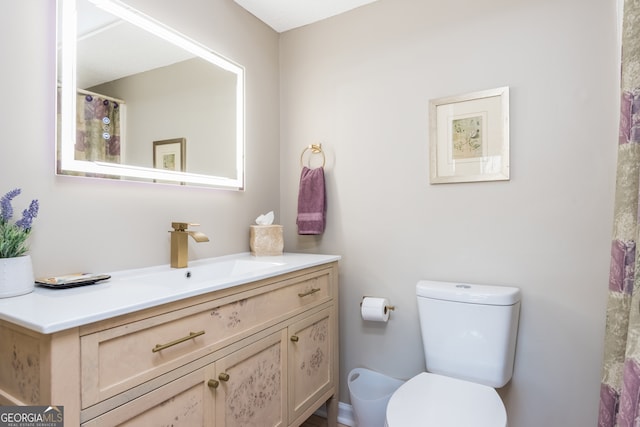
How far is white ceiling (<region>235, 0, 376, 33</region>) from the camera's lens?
1.85 metres

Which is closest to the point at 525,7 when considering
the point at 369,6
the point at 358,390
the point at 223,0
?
the point at 369,6

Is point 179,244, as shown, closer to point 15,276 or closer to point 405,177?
point 15,276

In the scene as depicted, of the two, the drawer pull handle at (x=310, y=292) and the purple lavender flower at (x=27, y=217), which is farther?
the drawer pull handle at (x=310, y=292)

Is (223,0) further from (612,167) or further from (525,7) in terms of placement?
→ (612,167)

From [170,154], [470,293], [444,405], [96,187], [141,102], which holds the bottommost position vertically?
[444,405]

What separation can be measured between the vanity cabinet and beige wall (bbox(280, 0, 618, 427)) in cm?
43

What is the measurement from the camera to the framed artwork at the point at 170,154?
147 cm

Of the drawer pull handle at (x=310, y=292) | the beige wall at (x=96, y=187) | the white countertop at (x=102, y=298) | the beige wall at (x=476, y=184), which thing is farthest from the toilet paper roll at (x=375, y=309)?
the beige wall at (x=96, y=187)

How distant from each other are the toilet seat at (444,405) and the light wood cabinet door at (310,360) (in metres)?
0.42

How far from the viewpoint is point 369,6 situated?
6.12 feet

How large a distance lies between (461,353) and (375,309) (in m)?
0.44

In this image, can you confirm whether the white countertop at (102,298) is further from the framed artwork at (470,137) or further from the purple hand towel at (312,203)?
the framed artwork at (470,137)

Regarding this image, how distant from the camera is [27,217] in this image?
980 millimetres

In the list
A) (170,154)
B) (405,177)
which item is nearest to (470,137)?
(405,177)
